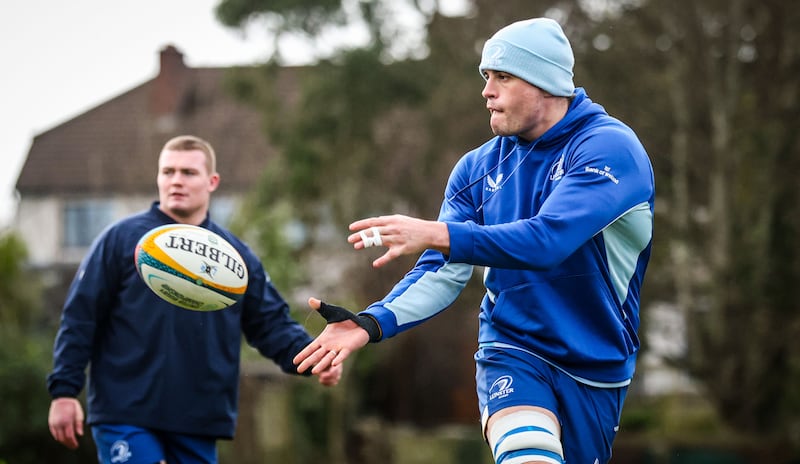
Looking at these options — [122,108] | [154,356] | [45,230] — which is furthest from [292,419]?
[122,108]

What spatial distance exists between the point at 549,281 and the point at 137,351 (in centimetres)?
261

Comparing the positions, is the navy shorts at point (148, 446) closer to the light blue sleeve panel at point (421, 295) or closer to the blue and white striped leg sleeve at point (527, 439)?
the light blue sleeve panel at point (421, 295)

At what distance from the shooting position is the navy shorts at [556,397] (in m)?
4.52

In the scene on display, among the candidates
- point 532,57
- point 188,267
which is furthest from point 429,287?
point 188,267

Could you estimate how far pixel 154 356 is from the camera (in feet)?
20.2

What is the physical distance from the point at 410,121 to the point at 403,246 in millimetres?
21181

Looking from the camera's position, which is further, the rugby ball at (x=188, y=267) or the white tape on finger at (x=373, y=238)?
the rugby ball at (x=188, y=267)

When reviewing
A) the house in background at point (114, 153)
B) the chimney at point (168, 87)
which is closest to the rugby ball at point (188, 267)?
the house in background at point (114, 153)

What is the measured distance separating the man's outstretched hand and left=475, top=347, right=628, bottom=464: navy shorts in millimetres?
579

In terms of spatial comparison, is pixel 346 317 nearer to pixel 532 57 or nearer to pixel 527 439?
pixel 527 439

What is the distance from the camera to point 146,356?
6.16 meters

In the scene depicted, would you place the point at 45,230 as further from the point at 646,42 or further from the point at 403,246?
Answer: the point at 403,246

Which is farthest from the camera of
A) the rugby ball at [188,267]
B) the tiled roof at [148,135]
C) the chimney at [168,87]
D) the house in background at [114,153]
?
the chimney at [168,87]

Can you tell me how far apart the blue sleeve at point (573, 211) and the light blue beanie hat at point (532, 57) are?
31 centimetres
